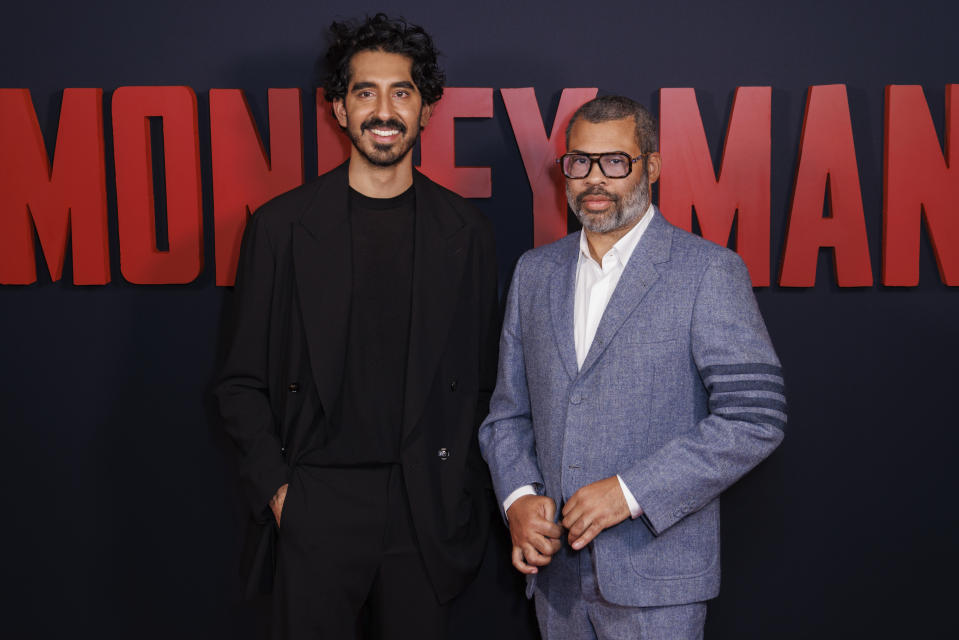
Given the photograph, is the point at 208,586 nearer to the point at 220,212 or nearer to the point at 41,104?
the point at 220,212

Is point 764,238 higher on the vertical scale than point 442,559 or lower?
higher

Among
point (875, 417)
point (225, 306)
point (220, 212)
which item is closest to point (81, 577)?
point (225, 306)

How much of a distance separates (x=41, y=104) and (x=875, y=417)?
3279 mm

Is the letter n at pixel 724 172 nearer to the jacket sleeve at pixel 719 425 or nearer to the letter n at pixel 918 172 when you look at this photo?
the letter n at pixel 918 172

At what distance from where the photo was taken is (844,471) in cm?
274

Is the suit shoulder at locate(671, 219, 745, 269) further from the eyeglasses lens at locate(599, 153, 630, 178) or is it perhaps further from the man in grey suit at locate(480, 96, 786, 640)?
the eyeglasses lens at locate(599, 153, 630, 178)

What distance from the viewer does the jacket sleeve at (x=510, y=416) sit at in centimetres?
199

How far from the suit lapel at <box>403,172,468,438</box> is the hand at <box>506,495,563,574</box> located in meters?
0.42

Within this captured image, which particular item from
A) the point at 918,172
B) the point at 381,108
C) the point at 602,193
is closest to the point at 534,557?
the point at 602,193

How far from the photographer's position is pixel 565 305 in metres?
1.93

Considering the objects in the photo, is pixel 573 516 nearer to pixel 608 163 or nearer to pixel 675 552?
pixel 675 552

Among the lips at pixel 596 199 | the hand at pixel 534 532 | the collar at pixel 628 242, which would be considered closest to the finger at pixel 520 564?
the hand at pixel 534 532

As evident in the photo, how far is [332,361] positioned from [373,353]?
0.12 m

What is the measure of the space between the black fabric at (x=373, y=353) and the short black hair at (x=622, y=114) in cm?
64
